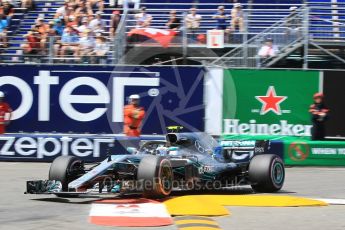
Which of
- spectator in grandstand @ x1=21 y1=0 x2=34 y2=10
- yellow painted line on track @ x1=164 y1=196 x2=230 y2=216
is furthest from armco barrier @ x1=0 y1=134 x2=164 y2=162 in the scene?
yellow painted line on track @ x1=164 y1=196 x2=230 y2=216

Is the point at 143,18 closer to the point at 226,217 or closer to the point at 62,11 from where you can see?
the point at 62,11

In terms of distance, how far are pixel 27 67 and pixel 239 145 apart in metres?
8.48

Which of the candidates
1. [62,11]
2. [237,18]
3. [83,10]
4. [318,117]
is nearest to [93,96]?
[83,10]

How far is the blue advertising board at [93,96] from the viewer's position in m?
19.1

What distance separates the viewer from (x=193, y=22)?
65.0 ft

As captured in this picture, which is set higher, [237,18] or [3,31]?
[237,18]

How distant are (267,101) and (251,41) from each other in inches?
66.8

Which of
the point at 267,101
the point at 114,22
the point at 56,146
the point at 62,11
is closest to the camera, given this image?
the point at 56,146

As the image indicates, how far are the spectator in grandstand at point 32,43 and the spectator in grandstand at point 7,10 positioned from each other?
149 cm

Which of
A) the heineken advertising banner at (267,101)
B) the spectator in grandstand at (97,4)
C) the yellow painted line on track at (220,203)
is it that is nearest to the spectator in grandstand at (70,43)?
the spectator in grandstand at (97,4)

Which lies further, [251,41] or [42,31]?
[42,31]

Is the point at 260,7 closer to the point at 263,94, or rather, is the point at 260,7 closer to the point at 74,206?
the point at 263,94

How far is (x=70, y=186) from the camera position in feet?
34.7

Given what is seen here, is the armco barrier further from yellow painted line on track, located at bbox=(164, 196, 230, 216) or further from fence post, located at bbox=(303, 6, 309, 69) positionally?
yellow painted line on track, located at bbox=(164, 196, 230, 216)
